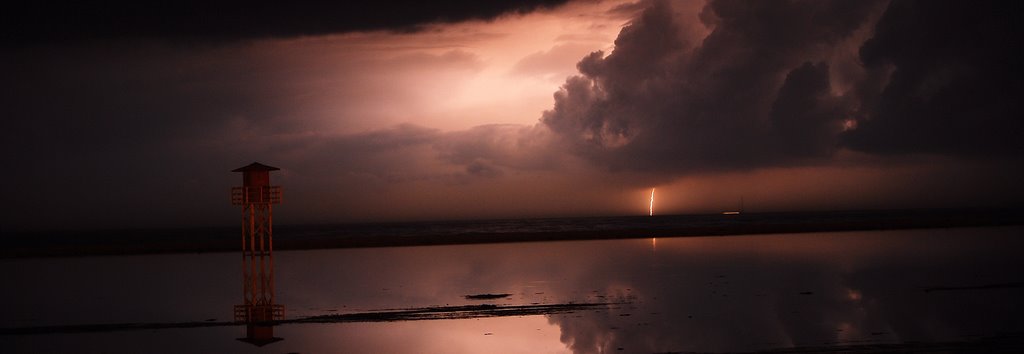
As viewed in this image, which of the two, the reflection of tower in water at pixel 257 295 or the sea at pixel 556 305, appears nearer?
the sea at pixel 556 305

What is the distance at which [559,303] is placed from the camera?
75.4 feet

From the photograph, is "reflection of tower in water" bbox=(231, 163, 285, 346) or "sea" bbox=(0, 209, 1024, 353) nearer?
"sea" bbox=(0, 209, 1024, 353)

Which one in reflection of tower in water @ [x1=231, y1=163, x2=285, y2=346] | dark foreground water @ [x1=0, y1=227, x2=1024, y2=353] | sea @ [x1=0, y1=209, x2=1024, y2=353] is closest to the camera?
sea @ [x1=0, y1=209, x2=1024, y2=353]

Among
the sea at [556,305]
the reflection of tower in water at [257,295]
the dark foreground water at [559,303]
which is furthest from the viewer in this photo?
the reflection of tower in water at [257,295]

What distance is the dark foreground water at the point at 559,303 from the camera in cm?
1739

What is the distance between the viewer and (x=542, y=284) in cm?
2797

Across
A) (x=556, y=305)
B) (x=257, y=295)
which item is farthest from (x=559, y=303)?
(x=257, y=295)

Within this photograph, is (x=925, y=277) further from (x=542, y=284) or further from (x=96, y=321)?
(x=96, y=321)

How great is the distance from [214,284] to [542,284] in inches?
472

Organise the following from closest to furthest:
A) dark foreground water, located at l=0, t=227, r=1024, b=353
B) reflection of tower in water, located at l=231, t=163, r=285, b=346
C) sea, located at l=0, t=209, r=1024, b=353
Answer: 1. sea, located at l=0, t=209, r=1024, b=353
2. dark foreground water, located at l=0, t=227, r=1024, b=353
3. reflection of tower in water, located at l=231, t=163, r=285, b=346

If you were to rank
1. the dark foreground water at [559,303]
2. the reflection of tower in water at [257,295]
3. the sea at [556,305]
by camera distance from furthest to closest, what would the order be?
the reflection of tower in water at [257,295] → the dark foreground water at [559,303] → the sea at [556,305]

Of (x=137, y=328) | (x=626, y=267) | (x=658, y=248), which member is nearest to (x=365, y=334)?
(x=137, y=328)

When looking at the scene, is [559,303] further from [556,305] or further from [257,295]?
[257,295]

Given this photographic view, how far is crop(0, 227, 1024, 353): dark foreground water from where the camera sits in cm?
1739
